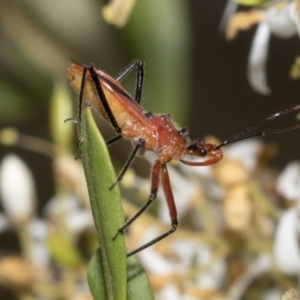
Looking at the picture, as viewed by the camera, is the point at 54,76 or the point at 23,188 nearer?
the point at 23,188

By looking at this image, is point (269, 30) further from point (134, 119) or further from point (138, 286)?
point (138, 286)

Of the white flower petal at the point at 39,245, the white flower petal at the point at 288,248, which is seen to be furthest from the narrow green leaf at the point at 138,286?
the white flower petal at the point at 39,245

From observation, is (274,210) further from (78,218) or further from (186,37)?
(186,37)

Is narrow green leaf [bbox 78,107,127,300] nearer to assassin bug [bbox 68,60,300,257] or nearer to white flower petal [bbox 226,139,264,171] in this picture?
assassin bug [bbox 68,60,300,257]

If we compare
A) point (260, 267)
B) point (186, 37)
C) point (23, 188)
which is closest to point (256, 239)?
point (260, 267)

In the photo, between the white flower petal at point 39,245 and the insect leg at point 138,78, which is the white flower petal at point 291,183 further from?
the white flower petal at point 39,245

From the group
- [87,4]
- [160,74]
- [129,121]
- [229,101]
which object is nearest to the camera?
[129,121]

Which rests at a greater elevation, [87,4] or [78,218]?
[87,4]
